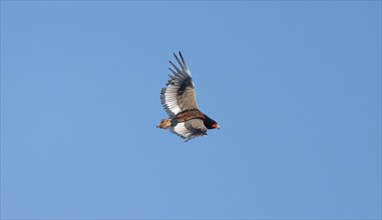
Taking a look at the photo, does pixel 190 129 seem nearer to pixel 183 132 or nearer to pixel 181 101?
pixel 183 132

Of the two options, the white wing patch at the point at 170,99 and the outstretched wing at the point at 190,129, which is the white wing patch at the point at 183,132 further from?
the white wing patch at the point at 170,99

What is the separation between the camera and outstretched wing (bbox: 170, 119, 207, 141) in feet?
177

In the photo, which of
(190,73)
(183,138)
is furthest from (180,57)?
(183,138)

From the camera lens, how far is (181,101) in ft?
189

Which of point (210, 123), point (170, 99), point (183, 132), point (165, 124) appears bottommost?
point (183, 132)

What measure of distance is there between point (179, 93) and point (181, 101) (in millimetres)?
495

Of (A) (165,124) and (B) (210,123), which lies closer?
(A) (165,124)

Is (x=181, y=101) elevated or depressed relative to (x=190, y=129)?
elevated

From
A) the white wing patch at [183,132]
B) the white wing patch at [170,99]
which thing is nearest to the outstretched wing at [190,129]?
the white wing patch at [183,132]

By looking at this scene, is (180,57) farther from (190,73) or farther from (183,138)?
(183,138)

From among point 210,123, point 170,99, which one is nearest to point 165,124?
point 170,99

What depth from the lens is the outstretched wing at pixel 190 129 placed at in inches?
2124

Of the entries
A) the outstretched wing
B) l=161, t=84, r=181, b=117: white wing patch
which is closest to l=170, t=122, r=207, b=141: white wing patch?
the outstretched wing

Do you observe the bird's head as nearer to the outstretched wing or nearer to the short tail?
the outstretched wing
